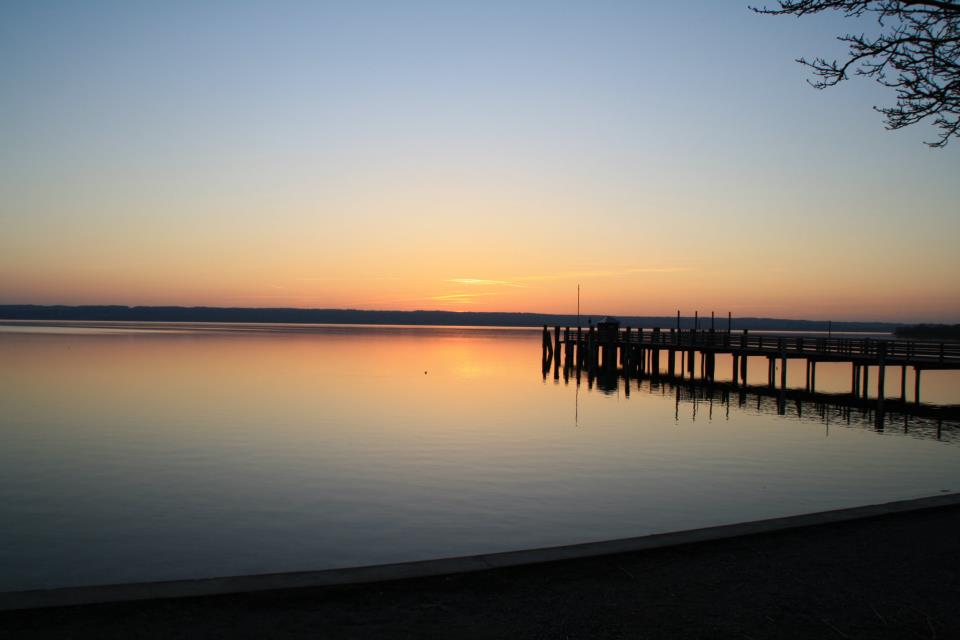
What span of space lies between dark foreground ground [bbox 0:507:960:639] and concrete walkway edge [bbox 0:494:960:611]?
0.36 ft

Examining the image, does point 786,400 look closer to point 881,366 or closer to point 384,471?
point 881,366

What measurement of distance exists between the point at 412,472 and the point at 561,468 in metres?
3.75

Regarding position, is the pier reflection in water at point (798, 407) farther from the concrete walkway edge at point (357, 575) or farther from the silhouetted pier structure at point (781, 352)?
the concrete walkway edge at point (357, 575)

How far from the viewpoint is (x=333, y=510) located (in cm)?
1579

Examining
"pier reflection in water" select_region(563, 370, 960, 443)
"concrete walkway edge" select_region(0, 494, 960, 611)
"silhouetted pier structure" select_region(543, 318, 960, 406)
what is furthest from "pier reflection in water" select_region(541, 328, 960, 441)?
"concrete walkway edge" select_region(0, 494, 960, 611)

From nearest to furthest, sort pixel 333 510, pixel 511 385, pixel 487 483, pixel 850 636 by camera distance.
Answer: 1. pixel 850 636
2. pixel 333 510
3. pixel 487 483
4. pixel 511 385

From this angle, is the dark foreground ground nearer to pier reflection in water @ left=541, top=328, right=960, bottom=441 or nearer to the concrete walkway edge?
the concrete walkway edge

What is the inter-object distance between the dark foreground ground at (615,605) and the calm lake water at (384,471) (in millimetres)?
4742

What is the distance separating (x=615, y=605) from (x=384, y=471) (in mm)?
13183

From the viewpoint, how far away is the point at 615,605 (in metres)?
7.45

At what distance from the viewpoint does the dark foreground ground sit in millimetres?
6797

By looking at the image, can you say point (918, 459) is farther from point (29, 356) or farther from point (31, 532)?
point (29, 356)

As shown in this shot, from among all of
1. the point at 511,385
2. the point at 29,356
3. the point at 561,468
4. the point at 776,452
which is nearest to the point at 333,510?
the point at 561,468

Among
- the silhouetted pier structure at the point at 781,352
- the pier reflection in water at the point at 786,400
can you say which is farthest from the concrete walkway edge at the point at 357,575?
the silhouetted pier structure at the point at 781,352
